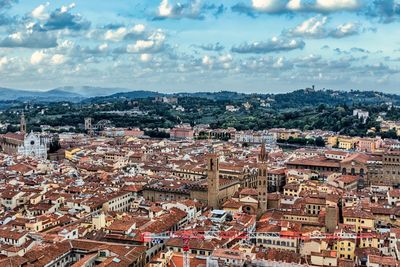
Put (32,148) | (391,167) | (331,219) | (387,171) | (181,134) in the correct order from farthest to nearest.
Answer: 1. (181,134)
2. (32,148)
3. (387,171)
4. (391,167)
5. (331,219)

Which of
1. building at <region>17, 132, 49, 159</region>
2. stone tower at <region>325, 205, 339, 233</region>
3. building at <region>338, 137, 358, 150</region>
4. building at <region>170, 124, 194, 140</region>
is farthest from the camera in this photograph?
building at <region>170, 124, 194, 140</region>

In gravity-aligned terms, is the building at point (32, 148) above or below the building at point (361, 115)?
below

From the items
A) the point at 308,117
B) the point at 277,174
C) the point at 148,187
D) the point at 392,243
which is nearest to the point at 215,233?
the point at 392,243

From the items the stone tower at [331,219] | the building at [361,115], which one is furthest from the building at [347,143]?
the stone tower at [331,219]

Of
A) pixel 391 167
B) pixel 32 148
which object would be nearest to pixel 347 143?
pixel 391 167

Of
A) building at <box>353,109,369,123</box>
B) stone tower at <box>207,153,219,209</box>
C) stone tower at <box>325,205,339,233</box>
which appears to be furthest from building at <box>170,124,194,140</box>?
stone tower at <box>325,205,339,233</box>

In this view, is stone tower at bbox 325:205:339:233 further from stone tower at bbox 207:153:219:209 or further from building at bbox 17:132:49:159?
building at bbox 17:132:49:159

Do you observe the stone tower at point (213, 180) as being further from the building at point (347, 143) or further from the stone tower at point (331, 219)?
the building at point (347, 143)

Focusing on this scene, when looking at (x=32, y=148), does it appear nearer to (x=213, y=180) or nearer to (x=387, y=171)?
(x=213, y=180)

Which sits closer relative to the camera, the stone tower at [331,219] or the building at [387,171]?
the stone tower at [331,219]
